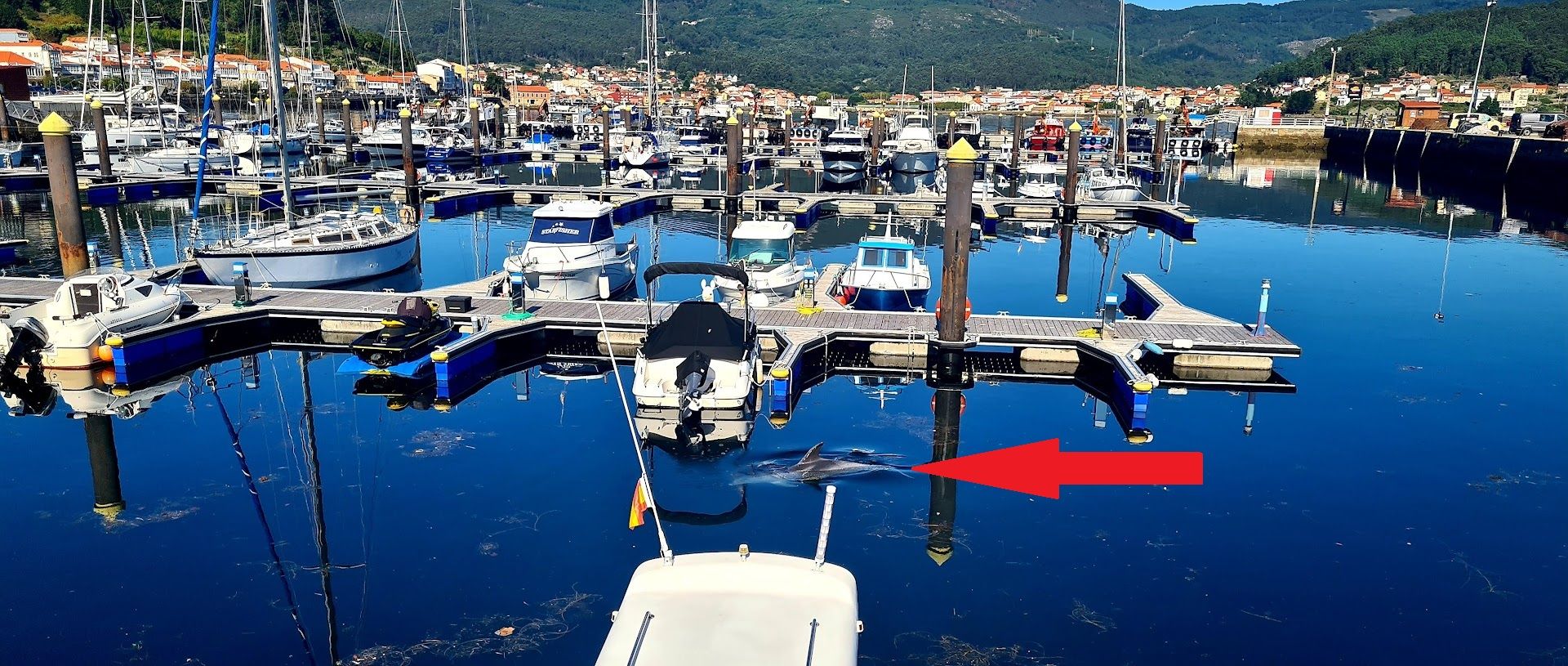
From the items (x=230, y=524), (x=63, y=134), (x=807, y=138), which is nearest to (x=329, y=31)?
(x=807, y=138)

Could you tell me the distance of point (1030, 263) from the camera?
37500 millimetres

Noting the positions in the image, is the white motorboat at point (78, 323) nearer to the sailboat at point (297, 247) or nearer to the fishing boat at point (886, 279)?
→ the sailboat at point (297, 247)

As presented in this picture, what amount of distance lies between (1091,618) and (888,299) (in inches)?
564

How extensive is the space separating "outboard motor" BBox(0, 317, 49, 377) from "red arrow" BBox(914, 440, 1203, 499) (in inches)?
723

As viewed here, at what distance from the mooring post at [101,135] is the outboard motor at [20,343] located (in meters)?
33.2

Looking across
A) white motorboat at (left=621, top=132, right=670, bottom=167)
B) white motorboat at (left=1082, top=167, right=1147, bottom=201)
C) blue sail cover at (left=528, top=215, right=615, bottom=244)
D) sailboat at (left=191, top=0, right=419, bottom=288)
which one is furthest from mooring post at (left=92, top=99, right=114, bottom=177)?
white motorboat at (left=1082, top=167, right=1147, bottom=201)

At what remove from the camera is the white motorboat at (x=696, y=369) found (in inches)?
712

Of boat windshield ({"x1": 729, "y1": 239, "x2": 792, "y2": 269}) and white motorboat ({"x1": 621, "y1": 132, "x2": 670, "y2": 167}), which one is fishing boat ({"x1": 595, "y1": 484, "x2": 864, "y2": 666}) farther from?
white motorboat ({"x1": 621, "y1": 132, "x2": 670, "y2": 167})

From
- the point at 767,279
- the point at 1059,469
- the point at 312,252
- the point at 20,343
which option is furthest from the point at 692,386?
the point at 312,252

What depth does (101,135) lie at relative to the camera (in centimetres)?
5075

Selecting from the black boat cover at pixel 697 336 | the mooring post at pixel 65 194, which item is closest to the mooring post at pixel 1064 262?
the black boat cover at pixel 697 336

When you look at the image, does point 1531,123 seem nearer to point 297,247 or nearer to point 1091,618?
point 297,247

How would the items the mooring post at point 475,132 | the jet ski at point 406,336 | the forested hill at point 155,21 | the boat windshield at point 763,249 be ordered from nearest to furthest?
the jet ski at point 406,336 < the boat windshield at point 763,249 < the mooring post at point 475,132 < the forested hill at point 155,21

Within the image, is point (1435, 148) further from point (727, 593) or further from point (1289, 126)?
point (727, 593)
